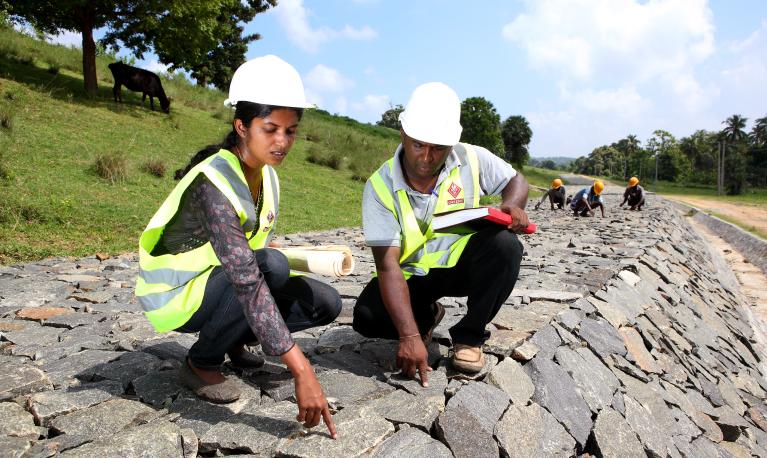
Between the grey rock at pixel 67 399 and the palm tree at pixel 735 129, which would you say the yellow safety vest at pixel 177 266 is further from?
the palm tree at pixel 735 129

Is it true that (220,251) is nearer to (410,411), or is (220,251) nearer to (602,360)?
(410,411)

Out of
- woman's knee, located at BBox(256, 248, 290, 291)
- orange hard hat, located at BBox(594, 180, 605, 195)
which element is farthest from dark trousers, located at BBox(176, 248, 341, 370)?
orange hard hat, located at BBox(594, 180, 605, 195)

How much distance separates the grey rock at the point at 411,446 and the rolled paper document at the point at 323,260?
Answer: 2.37ft

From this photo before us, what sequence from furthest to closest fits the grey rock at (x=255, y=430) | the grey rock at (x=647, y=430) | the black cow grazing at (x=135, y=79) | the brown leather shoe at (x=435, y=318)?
1. the black cow grazing at (x=135, y=79)
2. the brown leather shoe at (x=435, y=318)
3. the grey rock at (x=647, y=430)
4. the grey rock at (x=255, y=430)

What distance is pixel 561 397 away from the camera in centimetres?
303

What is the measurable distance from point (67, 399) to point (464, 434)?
173cm

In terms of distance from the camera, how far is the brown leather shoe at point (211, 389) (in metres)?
2.41

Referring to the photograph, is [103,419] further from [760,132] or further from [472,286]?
[760,132]

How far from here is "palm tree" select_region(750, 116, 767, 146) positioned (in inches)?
2442

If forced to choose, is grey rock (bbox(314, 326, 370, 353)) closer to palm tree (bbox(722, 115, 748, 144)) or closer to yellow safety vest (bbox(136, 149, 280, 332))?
yellow safety vest (bbox(136, 149, 280, 332))

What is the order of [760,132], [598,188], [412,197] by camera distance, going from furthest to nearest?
[760,132], [598,188], [412,197]

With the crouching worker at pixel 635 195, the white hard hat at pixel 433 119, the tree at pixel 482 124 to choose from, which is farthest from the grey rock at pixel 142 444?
the tree at pixel 482 124

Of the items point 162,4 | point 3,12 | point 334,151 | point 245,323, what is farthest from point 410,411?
point 3,12

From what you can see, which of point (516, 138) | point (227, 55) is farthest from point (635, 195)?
point (516, 138)
